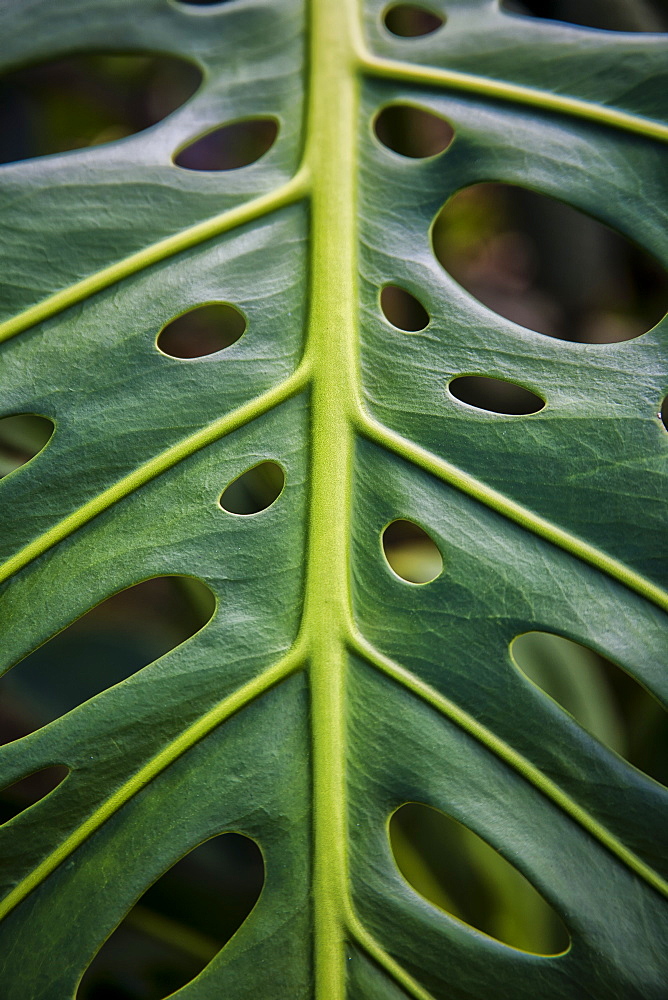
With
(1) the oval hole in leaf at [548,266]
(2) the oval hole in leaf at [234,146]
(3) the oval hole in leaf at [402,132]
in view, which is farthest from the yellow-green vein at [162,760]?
(2) the oval hole in leaf at [234,146]

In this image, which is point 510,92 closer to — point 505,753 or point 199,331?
point 505,753

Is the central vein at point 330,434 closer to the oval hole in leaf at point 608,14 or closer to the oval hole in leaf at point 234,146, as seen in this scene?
the oval hole in leaf at point 608,14

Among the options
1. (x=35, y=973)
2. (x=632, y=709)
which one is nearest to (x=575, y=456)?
(x=35, y=973)

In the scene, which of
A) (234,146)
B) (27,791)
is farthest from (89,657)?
(234,146)

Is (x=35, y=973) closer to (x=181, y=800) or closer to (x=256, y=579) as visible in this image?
(x=181, y=800)

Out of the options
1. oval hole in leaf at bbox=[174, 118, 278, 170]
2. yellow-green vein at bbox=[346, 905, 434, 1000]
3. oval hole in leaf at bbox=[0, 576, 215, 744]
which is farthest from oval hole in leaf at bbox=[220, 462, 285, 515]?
oval hole in leaf at bbox=[174, 118, 278, 170]

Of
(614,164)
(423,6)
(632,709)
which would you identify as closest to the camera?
(614,164)
